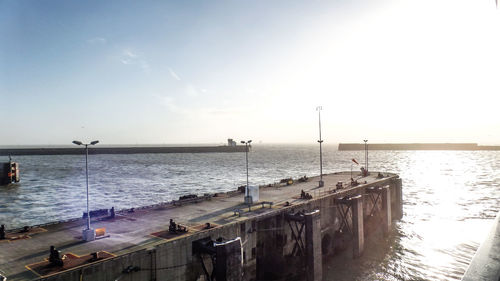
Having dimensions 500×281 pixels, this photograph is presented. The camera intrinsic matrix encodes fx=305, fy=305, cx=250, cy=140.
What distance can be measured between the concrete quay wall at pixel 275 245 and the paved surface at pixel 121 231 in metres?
1.62

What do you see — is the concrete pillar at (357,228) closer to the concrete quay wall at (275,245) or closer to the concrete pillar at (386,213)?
the concrete quay wall at (275,245)

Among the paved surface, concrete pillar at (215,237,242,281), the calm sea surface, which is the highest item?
the paved surface

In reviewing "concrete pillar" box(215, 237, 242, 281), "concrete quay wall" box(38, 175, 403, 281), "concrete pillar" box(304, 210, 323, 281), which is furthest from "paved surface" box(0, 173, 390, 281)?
"concrete pillar" box(304, 210, 323, 281)

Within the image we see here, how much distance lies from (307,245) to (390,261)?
15.7m

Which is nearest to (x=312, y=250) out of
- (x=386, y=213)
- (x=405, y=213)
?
(x=386, y=213)

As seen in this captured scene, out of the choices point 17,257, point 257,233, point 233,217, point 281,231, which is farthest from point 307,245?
point 17,257

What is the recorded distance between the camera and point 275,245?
3538 centimetres

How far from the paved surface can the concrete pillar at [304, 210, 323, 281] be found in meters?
5.28

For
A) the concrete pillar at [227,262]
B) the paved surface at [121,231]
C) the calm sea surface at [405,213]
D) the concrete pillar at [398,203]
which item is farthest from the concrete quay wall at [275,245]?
the concrete pillar at [398,203]

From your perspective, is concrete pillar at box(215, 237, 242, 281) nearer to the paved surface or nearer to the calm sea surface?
the paved surface

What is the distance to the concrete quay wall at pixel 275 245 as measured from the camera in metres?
23.0

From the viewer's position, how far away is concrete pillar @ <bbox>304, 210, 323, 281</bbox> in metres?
34.5

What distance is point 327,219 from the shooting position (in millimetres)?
44094

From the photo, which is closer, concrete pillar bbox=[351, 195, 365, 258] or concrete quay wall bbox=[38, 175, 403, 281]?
concrete quay wall bbox=[38, 175, 403, 281]
